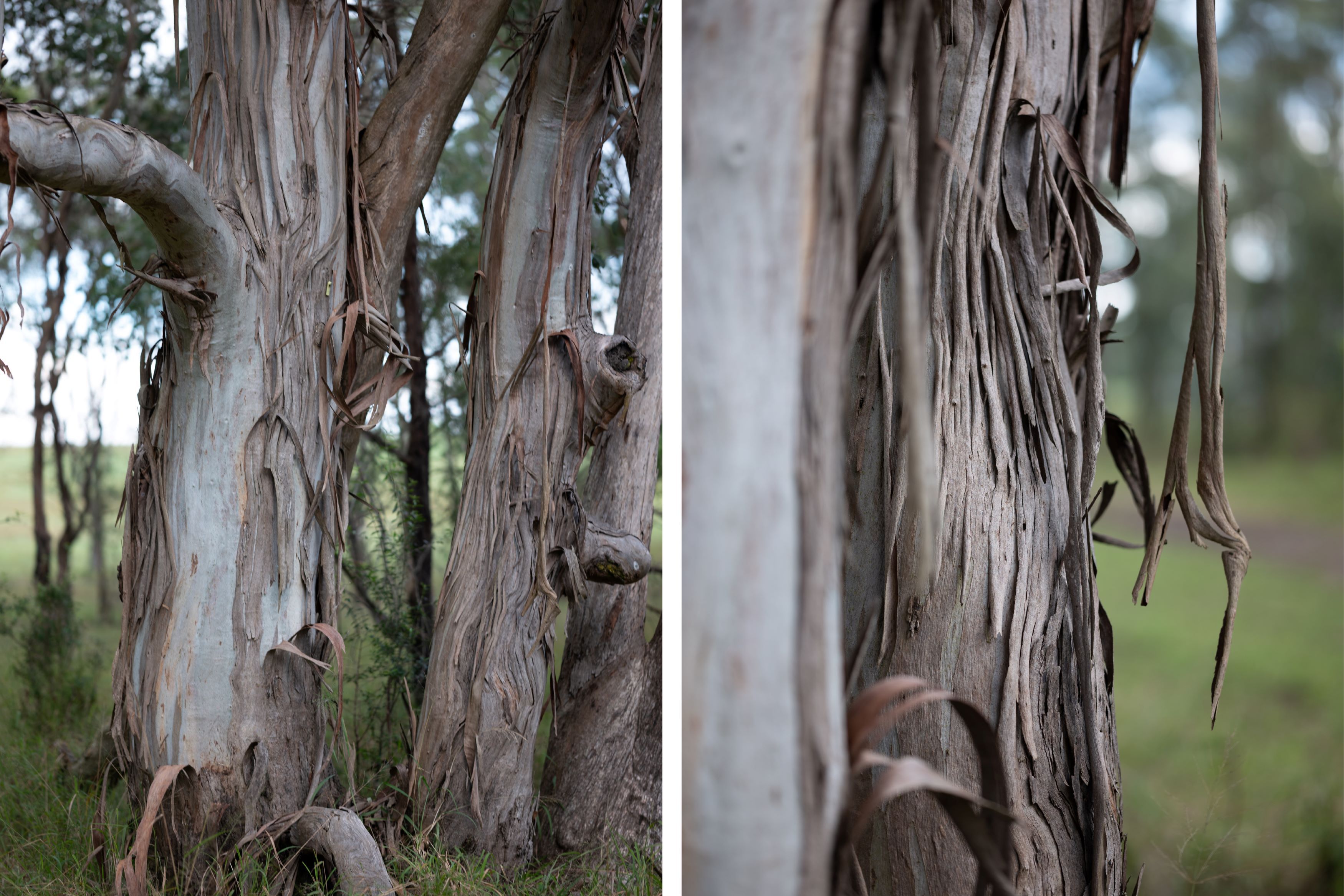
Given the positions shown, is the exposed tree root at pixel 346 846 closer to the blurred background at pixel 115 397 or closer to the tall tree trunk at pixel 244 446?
the tall tree trunk at pixel 244 446

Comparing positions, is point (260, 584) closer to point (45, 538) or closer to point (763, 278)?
point (763, 278)

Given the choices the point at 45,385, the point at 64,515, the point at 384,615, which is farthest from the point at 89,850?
the point at 45,385

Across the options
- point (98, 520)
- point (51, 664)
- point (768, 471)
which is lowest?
point (51, 664)

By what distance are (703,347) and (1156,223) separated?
2.57 metres

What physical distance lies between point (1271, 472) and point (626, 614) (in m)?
1.26

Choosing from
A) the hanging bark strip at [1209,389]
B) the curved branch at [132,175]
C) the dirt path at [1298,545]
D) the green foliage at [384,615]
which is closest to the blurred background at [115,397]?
the green foliage at [384,615]

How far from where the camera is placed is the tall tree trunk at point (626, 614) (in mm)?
1471

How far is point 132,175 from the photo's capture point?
915 mm

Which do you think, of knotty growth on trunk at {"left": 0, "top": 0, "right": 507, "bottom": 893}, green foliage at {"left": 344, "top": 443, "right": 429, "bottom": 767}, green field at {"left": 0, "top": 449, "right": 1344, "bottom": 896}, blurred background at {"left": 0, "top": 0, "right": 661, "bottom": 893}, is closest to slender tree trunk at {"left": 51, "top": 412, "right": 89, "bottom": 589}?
blurred background at {"left": 0, "top": 0, "right": 661, "bottom": 893}

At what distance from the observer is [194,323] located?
1085 millimetres

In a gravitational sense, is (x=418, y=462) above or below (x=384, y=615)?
above

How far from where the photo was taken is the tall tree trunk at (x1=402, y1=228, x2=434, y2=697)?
1.90m

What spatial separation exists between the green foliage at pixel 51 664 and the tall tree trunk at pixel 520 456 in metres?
1.26

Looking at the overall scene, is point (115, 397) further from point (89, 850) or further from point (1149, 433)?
point (1149, 433)
